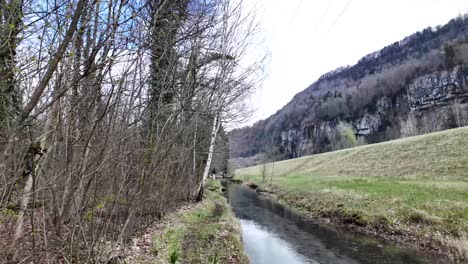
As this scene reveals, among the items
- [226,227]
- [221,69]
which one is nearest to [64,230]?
[226,227]

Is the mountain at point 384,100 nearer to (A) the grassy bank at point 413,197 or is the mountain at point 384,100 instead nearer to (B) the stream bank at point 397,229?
(A) the grassy bank at point 413,197

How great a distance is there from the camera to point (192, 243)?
8.15 metres

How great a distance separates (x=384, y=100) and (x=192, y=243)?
130438 millimetres

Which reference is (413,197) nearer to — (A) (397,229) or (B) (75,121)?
(A) (397,229)

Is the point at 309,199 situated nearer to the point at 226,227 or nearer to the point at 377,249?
the point at 377,249

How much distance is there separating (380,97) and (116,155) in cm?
13654

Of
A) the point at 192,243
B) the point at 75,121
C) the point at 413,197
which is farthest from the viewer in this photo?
the point at 413,197

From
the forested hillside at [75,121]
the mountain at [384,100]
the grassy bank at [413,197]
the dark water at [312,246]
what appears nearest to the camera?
the forested hillside at [75,121]

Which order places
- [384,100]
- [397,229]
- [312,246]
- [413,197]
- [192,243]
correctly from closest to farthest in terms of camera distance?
1. [192,243]
2. [312,246]
3. [397,229]
4. [413,197]
5. [384,100]

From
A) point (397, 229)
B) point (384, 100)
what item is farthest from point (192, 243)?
point (384, 100)

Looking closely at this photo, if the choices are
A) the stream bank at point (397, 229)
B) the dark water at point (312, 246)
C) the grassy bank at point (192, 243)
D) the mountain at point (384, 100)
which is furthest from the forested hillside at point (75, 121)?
the mountain at point (384, 100)

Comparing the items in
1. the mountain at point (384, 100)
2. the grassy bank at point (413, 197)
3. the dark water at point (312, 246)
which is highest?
the mountain at point (384, 100)

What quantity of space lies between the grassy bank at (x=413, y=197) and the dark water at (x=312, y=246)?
1356 mm

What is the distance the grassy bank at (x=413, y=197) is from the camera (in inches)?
471
